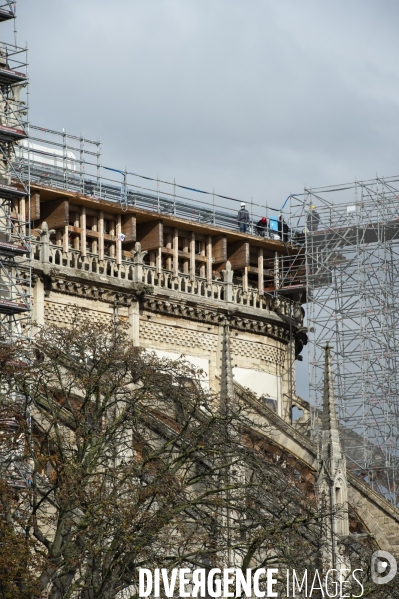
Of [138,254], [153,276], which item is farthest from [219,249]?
[138,254]

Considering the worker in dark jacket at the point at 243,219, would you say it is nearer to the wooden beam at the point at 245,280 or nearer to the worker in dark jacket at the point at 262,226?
the worker in dark jacket at the point at 262,226

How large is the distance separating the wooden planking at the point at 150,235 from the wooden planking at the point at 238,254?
3.94 metres

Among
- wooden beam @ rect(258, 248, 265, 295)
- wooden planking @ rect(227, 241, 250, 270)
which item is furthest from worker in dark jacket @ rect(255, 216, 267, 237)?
wooden planking @ rect(227, 241, 250, 270)

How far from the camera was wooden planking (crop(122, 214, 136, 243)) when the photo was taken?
59219 millimetres

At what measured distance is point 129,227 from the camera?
5938cm

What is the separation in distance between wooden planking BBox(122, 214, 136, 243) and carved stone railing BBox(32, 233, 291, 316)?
413 millimetres

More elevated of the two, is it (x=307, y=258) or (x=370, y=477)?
(x=307, y=258)

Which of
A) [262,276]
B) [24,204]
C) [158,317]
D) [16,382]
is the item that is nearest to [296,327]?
[262,276]

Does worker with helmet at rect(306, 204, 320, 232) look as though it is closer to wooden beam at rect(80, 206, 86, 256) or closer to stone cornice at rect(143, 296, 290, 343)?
stone cornice at rect(143, 296, 290, 343)

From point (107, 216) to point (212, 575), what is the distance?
23.4m

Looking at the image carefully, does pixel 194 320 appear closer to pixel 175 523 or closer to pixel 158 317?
pixel 158 317

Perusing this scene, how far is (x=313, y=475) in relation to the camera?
2215 inches

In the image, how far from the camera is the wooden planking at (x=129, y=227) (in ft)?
194

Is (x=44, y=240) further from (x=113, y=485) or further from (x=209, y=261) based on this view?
(x=113, y=485)
